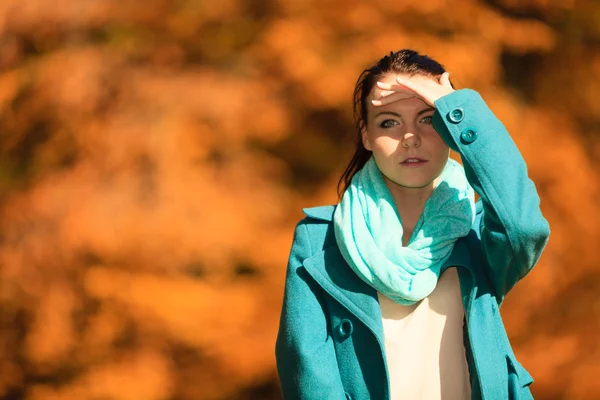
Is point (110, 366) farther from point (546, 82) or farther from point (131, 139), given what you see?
point (546, 82)

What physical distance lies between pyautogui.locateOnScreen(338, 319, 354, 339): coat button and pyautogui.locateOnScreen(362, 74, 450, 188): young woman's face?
305mm

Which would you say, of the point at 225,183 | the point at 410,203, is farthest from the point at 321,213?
the point at 225,183

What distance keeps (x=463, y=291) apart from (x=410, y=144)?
0.31 metres

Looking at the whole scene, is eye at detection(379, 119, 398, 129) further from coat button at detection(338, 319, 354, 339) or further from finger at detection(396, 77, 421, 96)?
coat button at detection(338, 319, 354, 339)

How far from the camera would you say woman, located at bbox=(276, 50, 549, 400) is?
1.45 meters

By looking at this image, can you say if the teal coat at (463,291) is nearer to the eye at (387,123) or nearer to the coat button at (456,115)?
the coat button at (456,115)

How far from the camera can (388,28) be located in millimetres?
3680

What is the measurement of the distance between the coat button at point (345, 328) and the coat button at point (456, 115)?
0.44 metres

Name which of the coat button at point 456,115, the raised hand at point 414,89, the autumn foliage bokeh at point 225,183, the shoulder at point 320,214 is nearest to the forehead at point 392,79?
the raised hand at point 414,89

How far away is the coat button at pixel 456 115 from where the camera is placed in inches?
56.9

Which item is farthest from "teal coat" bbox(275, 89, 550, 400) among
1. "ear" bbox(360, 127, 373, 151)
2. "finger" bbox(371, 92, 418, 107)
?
"ear" bbox(360, 127, 373, 151)

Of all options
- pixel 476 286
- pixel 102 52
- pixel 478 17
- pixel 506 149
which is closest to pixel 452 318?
pixel 476 286

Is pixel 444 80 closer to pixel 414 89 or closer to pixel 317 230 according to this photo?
pixel 414 89

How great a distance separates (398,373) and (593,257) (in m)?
2.52
